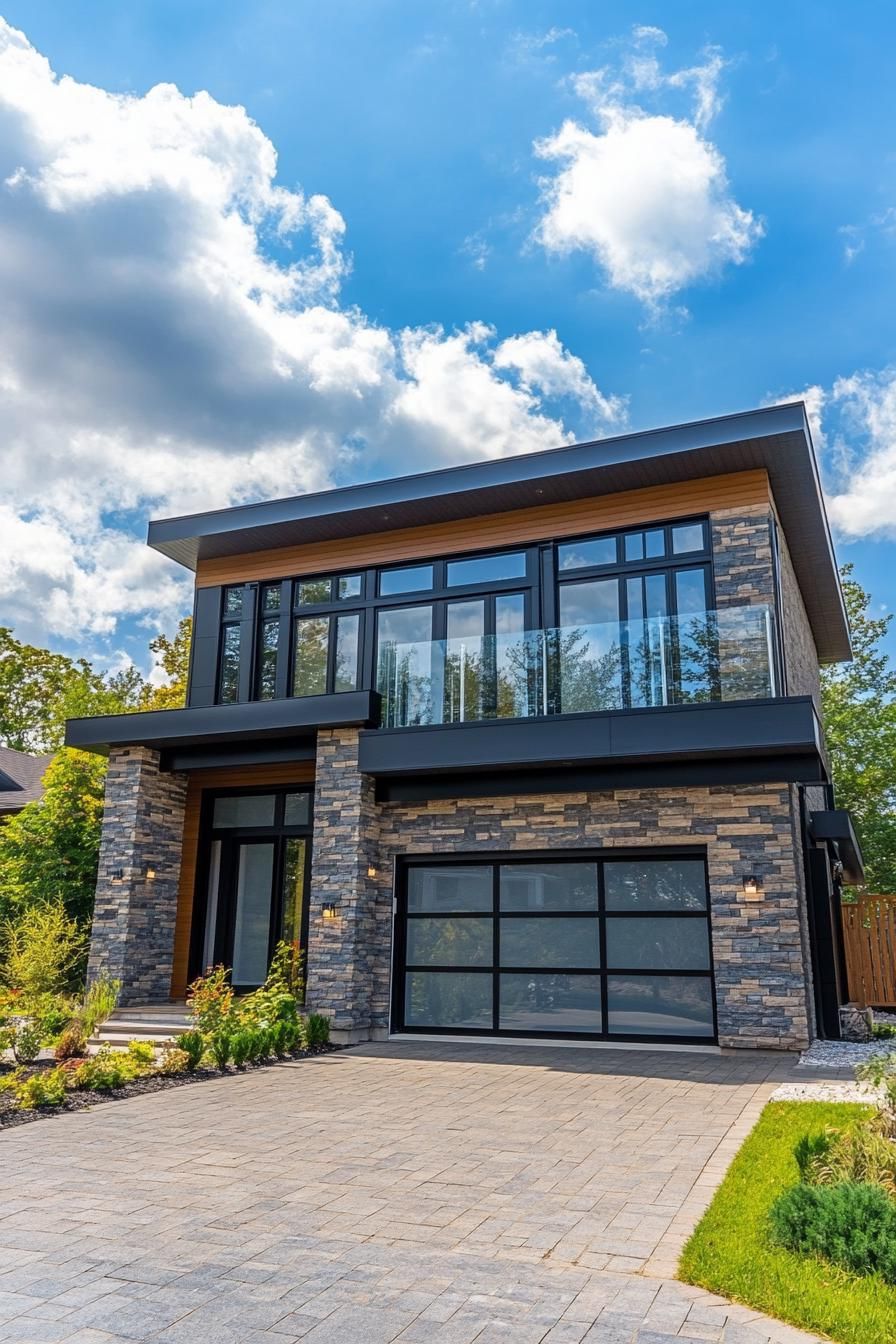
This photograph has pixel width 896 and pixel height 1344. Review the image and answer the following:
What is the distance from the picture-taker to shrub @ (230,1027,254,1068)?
10281 mm

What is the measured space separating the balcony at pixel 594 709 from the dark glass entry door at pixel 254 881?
7.83 ft

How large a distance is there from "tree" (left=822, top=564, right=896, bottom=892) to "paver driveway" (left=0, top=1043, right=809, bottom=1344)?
1897 cm

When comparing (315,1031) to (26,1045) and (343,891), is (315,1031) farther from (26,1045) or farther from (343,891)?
(26,1045)

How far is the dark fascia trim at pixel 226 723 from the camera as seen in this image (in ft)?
43.4

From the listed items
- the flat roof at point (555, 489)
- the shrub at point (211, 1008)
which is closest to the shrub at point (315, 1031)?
the shrub at point (211, 1008)

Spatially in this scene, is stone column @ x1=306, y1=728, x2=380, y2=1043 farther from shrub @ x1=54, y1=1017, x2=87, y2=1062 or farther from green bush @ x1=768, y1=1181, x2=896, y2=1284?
green bush @ x1=768, y1=1181, x2=896, y2=1284

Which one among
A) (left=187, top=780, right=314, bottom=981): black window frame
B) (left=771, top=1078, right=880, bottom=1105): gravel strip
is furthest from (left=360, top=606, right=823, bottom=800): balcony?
(left=771, top=1078, right=880, bottom=1105): gravel strip

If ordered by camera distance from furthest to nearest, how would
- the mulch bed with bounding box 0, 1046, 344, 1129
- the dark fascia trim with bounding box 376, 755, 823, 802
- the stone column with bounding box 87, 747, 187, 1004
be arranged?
1. the stone column with bounding box 87, 747, 187, 1004
2. the dark fascia trim with bounding box 376, 755, 823, 802
3. the mulch bed with bounding box 0, 1046, 344, 1129

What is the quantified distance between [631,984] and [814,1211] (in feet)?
25.3

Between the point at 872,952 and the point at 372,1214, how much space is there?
43.5ft

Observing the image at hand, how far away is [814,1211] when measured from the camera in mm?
4484

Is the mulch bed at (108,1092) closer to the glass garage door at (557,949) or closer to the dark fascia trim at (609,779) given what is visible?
the glass garage door at (557,949)

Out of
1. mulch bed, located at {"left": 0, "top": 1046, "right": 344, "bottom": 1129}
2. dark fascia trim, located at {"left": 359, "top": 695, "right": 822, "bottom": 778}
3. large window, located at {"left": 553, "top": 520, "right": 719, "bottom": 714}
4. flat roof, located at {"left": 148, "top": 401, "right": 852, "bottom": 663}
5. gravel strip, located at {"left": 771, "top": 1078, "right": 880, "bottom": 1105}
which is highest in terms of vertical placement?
flat roof, located at {"left": 148, "top": 401, "right": 852, "bottom": 663}

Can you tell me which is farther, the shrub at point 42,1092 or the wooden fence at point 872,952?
the wooden fence at point 872,952
